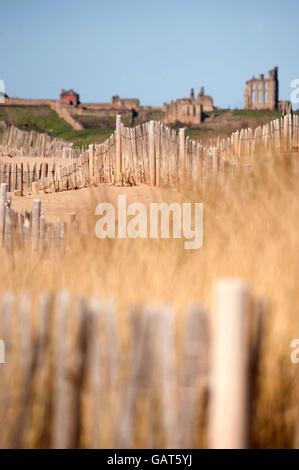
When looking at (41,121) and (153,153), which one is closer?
(153,153)

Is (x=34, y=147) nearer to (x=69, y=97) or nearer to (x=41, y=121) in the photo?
(x=41, y=121)

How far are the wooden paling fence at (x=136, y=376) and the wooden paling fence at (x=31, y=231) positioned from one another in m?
2.87

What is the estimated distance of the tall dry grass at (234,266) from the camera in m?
2.58

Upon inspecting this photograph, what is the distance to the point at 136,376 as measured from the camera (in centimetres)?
213

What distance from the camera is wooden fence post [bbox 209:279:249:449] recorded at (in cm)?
188

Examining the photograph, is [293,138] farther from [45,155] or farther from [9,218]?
[45,155]

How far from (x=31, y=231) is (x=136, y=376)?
3583mm

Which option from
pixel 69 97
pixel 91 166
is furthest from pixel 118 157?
pixel 69 97

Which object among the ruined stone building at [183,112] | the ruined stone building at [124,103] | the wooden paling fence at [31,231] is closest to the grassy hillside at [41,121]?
the ruined stone building at [183,112]

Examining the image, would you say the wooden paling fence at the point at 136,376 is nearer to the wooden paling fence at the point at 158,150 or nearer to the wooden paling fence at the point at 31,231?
the wooden paling fence at the point at 31,231

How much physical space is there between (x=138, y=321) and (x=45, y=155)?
2118 centimetres

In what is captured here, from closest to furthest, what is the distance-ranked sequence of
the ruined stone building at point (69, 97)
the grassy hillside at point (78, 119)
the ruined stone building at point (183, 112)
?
the grassy hillside at point (78, 119), the ruined stone building at point (183, 112), the ruined stone building at point (69, 97)

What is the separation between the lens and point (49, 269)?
438 cm

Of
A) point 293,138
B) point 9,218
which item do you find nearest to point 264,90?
point 293,138
